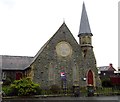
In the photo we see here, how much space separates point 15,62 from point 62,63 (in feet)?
28.9

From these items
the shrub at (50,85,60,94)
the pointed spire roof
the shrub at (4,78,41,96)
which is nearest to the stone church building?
the pointed spire roof

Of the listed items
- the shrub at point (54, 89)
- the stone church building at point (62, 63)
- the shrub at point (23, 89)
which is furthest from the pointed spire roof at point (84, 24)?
the shrub at point (23, 89)

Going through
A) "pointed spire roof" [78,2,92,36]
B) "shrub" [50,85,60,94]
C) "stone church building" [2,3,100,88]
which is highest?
"pointed spire roof" [78,2,92,36]

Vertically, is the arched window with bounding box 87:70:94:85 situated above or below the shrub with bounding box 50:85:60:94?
above

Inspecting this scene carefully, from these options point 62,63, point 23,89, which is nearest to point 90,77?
point 62,63

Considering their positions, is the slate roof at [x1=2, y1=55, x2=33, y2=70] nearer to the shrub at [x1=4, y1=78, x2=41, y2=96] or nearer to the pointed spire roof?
the pointed spire roof

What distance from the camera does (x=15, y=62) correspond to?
47000 millimetres

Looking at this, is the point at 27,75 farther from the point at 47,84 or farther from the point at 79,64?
the point at 79,64

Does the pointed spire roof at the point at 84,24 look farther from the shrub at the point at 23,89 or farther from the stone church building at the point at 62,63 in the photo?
the shrub at the point at 23,89

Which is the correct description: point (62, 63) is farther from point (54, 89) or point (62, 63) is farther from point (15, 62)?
point (15, 62)

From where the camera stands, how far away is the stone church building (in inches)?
1658

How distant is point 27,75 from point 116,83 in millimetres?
15335

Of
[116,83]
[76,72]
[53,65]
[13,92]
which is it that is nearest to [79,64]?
[76,72]

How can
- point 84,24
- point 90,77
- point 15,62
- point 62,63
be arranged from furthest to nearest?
1. point 84,24
2. point 15,62
3. point 90,77
4. point 62,63
